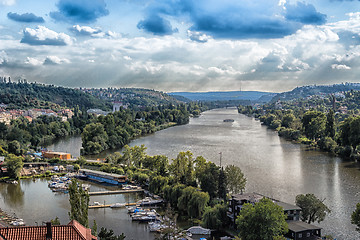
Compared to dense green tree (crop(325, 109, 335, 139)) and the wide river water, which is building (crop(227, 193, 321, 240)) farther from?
dense green tree (crop(325, 109, 335, 139))

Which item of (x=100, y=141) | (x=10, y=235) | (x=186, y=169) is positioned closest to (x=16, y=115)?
(x=100, y=141)

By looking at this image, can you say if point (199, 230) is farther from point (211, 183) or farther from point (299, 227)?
point (299, 227)

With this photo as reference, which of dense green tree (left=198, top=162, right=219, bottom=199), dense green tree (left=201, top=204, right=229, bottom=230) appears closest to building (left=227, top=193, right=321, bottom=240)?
dense green tree (left=201, top=204, right=229, bottom=230)

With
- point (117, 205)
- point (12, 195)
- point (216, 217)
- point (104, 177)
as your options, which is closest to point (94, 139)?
point (104, 177)

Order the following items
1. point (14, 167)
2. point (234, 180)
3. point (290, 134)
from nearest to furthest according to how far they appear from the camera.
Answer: point (234, 180) < point (14, 167) < point (290, 134)

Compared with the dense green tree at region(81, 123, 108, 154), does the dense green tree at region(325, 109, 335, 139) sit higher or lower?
higher

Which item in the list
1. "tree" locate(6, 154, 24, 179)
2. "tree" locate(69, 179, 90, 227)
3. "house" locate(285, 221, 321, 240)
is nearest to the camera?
"tree" locate(69, 179, 90, 227)
